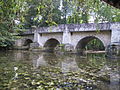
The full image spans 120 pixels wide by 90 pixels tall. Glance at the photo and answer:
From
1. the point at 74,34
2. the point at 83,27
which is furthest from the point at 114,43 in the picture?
the point at 74,34

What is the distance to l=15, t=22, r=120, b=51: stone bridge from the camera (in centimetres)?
1217

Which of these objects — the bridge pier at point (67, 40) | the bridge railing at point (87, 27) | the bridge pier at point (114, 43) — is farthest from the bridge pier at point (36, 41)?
the bridge pier at point (114, 43)

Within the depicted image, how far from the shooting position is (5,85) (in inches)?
111

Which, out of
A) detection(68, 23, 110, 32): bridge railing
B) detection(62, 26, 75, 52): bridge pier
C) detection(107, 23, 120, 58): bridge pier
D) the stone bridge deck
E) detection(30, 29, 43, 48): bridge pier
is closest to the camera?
detection(107, 23, 120, 58): bridge pier

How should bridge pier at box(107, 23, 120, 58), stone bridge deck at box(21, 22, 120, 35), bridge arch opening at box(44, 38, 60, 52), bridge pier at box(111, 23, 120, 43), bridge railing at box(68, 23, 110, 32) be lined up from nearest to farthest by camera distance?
bridge pier at box(107, 23, 120, 58), bridge pier at box(111, 23, 120, 43), stone bridge deck at box(21, 22, 120, 35), bridge railing at box(68, 23, 110, 32), bridge arch opening at box(44, 38, 60, 52)

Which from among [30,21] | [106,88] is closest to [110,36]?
[106,88]

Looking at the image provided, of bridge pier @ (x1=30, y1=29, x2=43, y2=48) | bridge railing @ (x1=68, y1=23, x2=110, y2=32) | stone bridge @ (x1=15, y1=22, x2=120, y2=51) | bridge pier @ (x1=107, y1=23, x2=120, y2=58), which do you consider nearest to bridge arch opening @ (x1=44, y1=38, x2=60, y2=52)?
stone bridge @ (x1=15, y1=22, x2=120, y2=51)

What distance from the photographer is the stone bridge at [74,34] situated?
12.2 meters

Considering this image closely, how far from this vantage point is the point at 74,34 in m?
14.7

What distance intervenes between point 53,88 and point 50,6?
1.66m

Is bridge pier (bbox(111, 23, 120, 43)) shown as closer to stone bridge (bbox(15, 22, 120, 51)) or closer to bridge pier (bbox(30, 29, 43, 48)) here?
stone bridge (bbox(15, 22, 120, 51))

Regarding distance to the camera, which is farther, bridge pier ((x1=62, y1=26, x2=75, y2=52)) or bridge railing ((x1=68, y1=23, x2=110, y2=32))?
bridge pier ((x1=62, y1=26, x2=75, y2=52))

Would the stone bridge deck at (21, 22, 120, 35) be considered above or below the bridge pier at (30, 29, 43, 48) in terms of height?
above

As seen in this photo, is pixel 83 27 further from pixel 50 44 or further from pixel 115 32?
pixel 50 44
